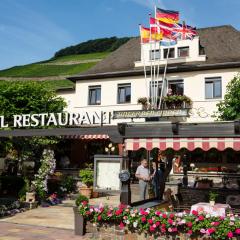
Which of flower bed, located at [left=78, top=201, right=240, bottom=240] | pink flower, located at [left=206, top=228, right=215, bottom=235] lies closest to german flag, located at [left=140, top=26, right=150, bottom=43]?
flower bed, located at [left=78, top=201, right=240, bottom=240]

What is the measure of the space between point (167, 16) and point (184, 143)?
1829 centimetres

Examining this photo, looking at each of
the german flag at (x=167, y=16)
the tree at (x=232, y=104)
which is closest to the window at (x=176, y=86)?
the german flag at (x=167, y=16)

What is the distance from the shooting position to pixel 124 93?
101ft

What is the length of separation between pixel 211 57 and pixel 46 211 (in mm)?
19587

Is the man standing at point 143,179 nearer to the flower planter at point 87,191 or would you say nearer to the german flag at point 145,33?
the flower planter at point 87,191

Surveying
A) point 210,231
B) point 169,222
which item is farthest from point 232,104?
point 210,231

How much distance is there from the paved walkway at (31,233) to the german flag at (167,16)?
1842cm

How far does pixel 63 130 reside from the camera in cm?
1203

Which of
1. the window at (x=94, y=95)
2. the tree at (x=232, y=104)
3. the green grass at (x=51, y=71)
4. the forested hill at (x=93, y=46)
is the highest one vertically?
the forested hill at (x=93, y=46)

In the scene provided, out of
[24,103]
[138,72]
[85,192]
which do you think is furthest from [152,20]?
[85,192]

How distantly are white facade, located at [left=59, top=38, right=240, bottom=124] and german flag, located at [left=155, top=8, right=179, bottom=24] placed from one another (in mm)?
3367

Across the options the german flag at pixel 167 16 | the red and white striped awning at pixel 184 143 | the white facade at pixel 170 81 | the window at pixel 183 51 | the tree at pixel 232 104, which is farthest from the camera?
the window at pixel 183 51

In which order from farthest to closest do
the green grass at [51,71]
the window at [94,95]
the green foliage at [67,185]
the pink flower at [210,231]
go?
the green grass at [51,71], the window at [94,95], the green foliage at [67,185], the pink flower at [210,231]

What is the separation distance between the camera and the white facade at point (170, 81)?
28.0 metres
